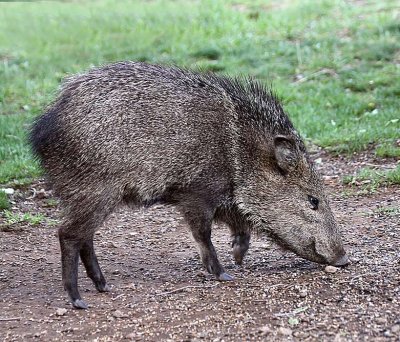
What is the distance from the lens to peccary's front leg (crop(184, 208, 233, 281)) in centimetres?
524

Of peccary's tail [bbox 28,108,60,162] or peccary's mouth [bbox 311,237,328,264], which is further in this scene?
peccary's mouth [bbox 311,237,328,264]

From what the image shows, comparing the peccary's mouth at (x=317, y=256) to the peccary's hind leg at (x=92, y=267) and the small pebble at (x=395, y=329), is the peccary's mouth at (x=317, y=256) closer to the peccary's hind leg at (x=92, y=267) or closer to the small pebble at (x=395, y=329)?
the small pebble at (x=395, y=329)

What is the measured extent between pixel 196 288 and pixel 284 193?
860mm

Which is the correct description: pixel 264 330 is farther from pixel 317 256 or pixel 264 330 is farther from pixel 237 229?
pixel 237 229

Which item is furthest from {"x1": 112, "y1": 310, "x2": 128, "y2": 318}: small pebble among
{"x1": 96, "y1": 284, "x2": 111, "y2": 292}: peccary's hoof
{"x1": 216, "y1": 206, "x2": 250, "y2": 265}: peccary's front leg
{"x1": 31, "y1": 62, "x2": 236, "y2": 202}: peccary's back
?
{"x1": 216, "y1": 206, "x2": 250, "y2": 265}: peccary's front leg

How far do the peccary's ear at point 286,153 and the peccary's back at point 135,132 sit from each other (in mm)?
312

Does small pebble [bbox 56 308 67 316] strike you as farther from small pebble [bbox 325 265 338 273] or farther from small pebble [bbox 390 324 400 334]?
small pebble [bbox 390 324 400 334]

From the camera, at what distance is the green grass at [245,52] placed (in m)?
8.70

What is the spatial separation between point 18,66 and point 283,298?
26.9 feet

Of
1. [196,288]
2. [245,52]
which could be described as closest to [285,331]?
[196,288]

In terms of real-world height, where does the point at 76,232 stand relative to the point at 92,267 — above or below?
above

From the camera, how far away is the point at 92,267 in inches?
208

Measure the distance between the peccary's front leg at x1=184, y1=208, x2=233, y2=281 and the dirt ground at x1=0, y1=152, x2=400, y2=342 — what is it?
0.08 meters

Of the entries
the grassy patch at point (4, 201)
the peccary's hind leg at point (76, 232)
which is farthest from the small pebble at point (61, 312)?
the grassy patch at point (4, 201)
